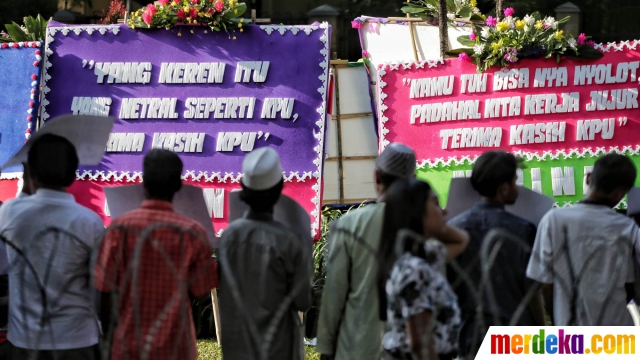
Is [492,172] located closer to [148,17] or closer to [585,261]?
[585,261]

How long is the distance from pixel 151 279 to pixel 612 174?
174 centimetres

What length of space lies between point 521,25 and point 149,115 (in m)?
2.38

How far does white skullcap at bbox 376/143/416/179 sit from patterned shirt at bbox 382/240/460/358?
410mm

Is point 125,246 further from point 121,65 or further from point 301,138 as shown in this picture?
point 121,65

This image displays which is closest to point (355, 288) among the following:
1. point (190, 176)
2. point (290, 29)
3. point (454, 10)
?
point (190, 176)

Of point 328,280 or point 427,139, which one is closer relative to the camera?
point 328,280

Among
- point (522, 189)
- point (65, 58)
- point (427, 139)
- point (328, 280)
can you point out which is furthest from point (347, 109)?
point (328, 280)

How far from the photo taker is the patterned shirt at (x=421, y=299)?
8.89 feet

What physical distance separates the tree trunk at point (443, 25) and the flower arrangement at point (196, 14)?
1.32 meters

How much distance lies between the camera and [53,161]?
3162 mm

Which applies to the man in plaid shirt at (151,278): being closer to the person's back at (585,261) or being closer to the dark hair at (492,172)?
the dark hair at (492,172)

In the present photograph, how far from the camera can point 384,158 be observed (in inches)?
127

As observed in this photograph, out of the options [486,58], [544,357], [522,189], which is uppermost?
[486,58]

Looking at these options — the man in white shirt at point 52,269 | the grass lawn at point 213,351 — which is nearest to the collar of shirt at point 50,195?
the man in white shirt at point 52,269
